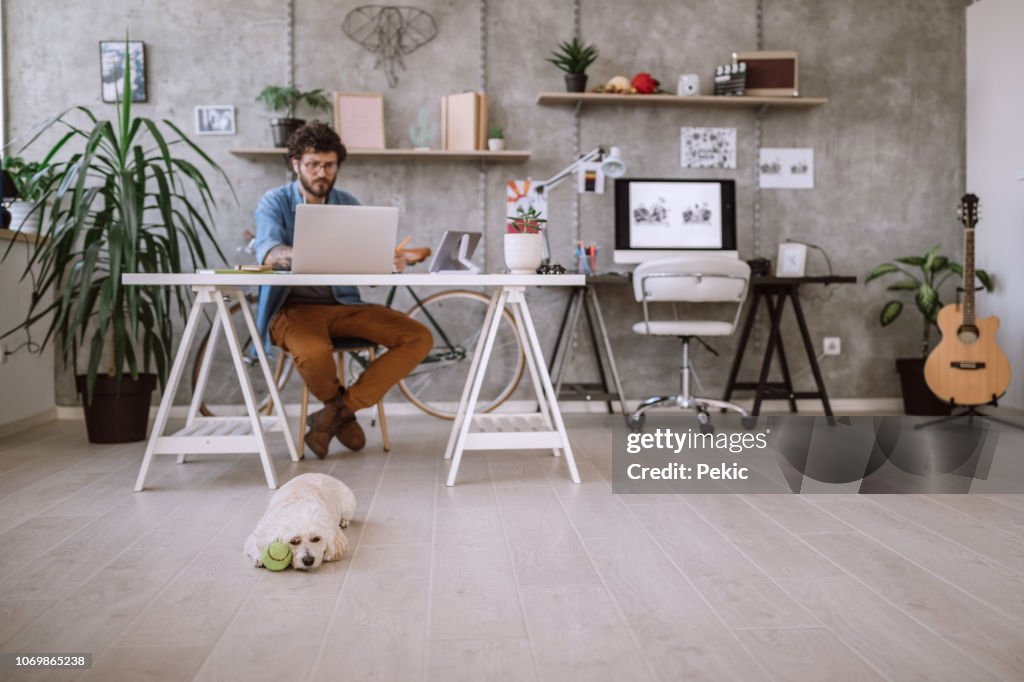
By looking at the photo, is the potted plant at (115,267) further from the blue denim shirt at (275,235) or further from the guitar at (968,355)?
the guitar at (968,355)

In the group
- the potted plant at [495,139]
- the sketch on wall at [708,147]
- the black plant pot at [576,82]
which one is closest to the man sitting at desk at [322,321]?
the potted plant at [495,139]

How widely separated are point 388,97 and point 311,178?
1.15 metres

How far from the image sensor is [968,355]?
3.71m

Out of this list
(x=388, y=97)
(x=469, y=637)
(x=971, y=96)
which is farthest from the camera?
(x=971, y=96)

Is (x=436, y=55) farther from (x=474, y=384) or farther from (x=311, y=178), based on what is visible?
(x=474, y=384)

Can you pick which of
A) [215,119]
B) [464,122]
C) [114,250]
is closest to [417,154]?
[464,122]

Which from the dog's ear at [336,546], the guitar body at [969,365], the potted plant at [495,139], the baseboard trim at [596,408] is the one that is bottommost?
the baseboard trim at [596,408]

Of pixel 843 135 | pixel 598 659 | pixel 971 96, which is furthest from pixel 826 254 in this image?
pixel 598 659

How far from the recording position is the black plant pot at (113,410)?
3436 millimetres

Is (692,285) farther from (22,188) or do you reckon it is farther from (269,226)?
(22,188)

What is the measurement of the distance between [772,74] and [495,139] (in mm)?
1478

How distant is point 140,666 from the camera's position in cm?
130

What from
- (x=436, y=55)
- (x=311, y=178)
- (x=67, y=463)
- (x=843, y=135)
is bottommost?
(x=67, y=463)

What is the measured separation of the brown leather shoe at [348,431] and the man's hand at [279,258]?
579 millimetres
